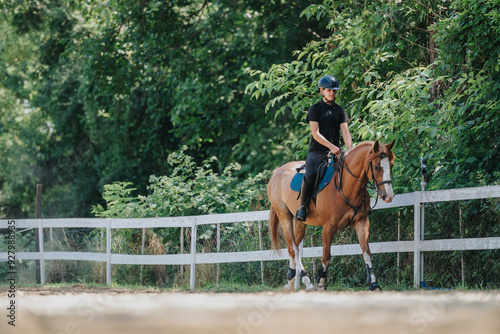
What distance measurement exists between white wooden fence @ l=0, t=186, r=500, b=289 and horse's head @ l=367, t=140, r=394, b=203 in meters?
0.93

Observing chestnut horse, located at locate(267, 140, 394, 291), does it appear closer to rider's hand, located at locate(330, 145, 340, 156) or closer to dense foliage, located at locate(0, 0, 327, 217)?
rider's hand, located at locate(330, 145, 340, 156)

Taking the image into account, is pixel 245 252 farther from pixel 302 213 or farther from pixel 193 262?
pixel 302 213

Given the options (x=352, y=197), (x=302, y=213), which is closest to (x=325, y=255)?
(x=302, y=213)

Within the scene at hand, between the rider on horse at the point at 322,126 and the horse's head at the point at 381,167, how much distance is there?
2.68 feet

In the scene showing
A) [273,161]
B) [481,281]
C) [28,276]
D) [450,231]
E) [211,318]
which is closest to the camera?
[211,318]

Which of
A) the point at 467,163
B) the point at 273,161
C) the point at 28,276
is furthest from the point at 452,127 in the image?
the point at 273,161

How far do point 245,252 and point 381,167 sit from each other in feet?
12.8

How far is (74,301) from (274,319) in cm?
46

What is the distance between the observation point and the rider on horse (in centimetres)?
841

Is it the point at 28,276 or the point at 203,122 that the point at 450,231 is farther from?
the point at 203,122

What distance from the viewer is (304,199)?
857 cm

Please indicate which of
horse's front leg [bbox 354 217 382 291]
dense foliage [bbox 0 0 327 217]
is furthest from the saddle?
dense foliage [bbox 0 0 327 217]

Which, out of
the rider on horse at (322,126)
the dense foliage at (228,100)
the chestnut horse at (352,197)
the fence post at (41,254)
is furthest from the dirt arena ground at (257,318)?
the fence post at (41,254)

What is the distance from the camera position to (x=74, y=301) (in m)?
1.42
